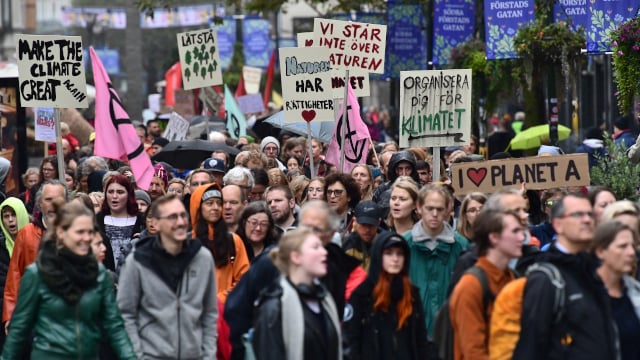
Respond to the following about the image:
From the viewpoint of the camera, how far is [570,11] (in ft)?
62.3

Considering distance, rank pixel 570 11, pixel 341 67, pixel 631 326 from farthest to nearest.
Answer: pixel 570 11 < pixel 341 67 < pixel 631 326

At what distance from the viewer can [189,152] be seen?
18.4 m

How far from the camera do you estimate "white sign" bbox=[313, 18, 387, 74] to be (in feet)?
53.4

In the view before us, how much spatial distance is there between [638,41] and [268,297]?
282 inches

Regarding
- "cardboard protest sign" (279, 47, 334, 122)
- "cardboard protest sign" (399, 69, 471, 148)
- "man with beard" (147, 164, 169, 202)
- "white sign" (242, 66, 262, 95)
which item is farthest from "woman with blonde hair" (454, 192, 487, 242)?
"white sign" (242, 66, 262, 95)

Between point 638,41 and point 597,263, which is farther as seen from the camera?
point 638,41

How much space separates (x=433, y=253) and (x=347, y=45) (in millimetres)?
6968

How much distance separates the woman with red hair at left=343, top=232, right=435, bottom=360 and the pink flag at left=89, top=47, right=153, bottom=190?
264 inches

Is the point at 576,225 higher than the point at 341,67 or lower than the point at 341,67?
lower

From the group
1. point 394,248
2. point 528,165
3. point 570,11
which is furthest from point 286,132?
point 394,248

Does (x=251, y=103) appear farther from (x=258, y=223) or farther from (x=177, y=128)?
(x=258, y=223)

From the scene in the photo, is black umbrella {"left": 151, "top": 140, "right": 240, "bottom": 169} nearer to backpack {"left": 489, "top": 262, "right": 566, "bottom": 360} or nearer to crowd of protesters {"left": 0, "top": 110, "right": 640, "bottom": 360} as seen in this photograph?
crowd of protesters {"left": 0, "top": 110, "right": 640, "bottom": 360}

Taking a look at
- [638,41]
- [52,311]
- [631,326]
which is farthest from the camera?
[638,41]

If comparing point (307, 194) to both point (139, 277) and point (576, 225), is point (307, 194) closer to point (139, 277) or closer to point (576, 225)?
point (139, 277)
